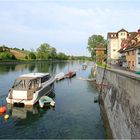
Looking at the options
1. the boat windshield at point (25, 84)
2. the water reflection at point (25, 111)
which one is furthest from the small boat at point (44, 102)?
the boat windshield at point (25, 84)

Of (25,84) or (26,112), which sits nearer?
(26,112)

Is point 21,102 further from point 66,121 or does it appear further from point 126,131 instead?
point 126,131

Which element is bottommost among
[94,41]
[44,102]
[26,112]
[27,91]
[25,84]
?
[26,112]

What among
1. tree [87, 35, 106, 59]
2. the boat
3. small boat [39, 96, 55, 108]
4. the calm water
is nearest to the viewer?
→ the calm water

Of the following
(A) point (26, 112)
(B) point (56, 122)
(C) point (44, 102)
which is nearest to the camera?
(B) point (56, 122)

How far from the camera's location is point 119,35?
89.2m

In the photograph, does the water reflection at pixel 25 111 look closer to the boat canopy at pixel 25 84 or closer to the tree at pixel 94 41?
the boat canopy at pixel 25 84

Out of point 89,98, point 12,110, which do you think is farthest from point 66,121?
point 89,98

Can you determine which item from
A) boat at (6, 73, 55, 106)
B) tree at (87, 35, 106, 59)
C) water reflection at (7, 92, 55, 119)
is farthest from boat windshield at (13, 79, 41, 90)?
tree at (87, 35, 106, 59)

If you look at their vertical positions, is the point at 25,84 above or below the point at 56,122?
above

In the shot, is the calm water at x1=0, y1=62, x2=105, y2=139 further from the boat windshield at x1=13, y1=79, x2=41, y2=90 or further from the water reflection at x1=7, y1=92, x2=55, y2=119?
the boat windshield at x1=13, y1=79, x2=41, y2=90

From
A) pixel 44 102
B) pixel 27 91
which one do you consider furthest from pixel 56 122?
→ pixel 27 91

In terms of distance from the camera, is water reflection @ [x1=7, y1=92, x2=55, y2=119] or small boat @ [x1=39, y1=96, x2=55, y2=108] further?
small boat @ [x1=39, y1=96, x2=55, y2=108]

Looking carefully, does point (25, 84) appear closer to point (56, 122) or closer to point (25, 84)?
point (25, 84)
